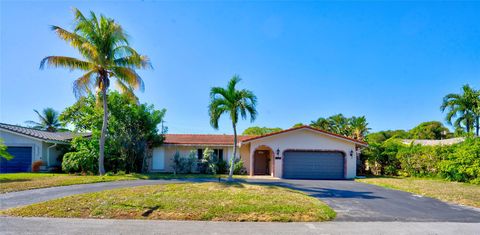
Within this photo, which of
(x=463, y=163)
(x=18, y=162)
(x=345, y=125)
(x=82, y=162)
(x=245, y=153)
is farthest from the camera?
(x=345, y=125)

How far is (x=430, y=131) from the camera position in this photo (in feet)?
167

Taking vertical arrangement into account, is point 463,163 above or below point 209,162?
above

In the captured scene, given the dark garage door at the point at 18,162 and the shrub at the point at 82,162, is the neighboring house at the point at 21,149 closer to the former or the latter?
the dark garage door at the point at 18,162

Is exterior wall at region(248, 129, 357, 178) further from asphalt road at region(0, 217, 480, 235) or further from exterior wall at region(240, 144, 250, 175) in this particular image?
asphalt road at region(0, 217, 480, 235)

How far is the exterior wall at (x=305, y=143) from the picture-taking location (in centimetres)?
1975

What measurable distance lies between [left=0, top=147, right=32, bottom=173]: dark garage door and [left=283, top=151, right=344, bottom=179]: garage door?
17463mm

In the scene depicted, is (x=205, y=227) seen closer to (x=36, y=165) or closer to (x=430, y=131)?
(x=36, y=165)

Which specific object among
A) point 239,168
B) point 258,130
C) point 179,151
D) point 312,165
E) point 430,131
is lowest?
point 239,168

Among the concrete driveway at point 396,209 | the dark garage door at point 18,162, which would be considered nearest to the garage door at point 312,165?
the concrete driveway at point 396,209

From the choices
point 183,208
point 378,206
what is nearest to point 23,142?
point 183,208

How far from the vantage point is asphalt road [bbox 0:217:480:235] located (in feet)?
20.0

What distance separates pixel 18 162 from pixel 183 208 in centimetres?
1788

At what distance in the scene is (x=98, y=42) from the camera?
1611 centimetres

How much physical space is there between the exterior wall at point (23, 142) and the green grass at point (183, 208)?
1316cm
